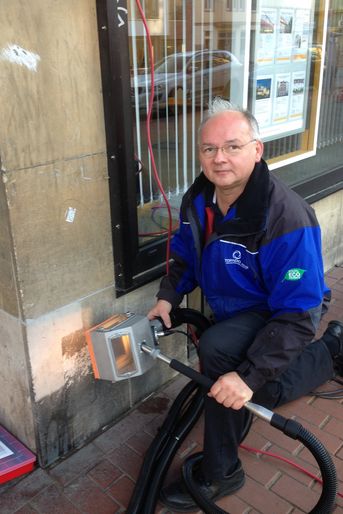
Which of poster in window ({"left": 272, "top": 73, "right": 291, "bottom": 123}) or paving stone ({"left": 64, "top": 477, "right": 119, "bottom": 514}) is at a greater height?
poster in window ({"left": 272, "top": 73, "right": 291, "bottom": 123})

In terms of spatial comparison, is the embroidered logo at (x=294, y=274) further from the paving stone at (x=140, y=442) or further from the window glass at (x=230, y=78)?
the paving stone at (x=140, y=442)

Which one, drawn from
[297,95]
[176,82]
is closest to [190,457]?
[176,82]

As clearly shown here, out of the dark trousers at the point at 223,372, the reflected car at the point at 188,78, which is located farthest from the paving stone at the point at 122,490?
the reflected car at the point at 188,78

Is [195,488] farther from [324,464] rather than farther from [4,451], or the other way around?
[4,451]

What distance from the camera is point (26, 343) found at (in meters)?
2.18

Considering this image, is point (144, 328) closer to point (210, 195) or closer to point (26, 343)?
point (26, 343)

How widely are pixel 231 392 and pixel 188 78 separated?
1896mm

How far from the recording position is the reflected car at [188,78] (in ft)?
8.50

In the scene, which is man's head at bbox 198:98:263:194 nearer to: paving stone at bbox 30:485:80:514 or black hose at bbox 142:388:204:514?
black hose at bbox 142:388:204:514

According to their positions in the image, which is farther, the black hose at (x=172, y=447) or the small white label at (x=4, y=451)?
the small white label at (x=4, y=451)

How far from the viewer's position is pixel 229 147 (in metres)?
2.00

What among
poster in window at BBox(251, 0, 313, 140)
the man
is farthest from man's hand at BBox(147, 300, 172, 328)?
poster in window at BBox(251, 0, 313, 140)

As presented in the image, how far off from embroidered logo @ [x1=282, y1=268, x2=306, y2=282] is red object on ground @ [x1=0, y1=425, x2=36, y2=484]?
1.49 meters

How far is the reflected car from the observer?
259 cm
